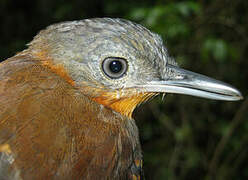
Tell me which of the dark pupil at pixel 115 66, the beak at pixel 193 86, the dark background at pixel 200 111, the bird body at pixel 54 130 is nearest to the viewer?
the bird body at pixel 54 130

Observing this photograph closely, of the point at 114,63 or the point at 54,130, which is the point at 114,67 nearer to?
the point at 114,63

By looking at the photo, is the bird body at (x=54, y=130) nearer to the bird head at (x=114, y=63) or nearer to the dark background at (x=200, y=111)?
the bird head at (x=114, y=63)

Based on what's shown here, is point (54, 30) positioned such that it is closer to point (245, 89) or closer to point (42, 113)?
point (42, 113)

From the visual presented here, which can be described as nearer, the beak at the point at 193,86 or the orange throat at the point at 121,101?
the orange throat at the point at 121,101

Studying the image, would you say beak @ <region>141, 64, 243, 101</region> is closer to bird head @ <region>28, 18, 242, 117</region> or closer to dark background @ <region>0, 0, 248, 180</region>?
bird head @ <region>28, 18, 242, 117</region>

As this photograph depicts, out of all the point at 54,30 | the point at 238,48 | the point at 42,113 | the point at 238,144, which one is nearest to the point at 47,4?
the point at 238,48

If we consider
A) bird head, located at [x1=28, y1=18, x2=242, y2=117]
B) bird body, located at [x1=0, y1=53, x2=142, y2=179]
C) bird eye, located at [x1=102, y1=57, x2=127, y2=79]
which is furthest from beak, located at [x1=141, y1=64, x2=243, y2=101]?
bird body, located at [x1=0, y1=53, x2=142, y2=179]

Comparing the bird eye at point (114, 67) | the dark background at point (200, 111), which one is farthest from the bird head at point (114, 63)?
the dark background at point (200, 111)
